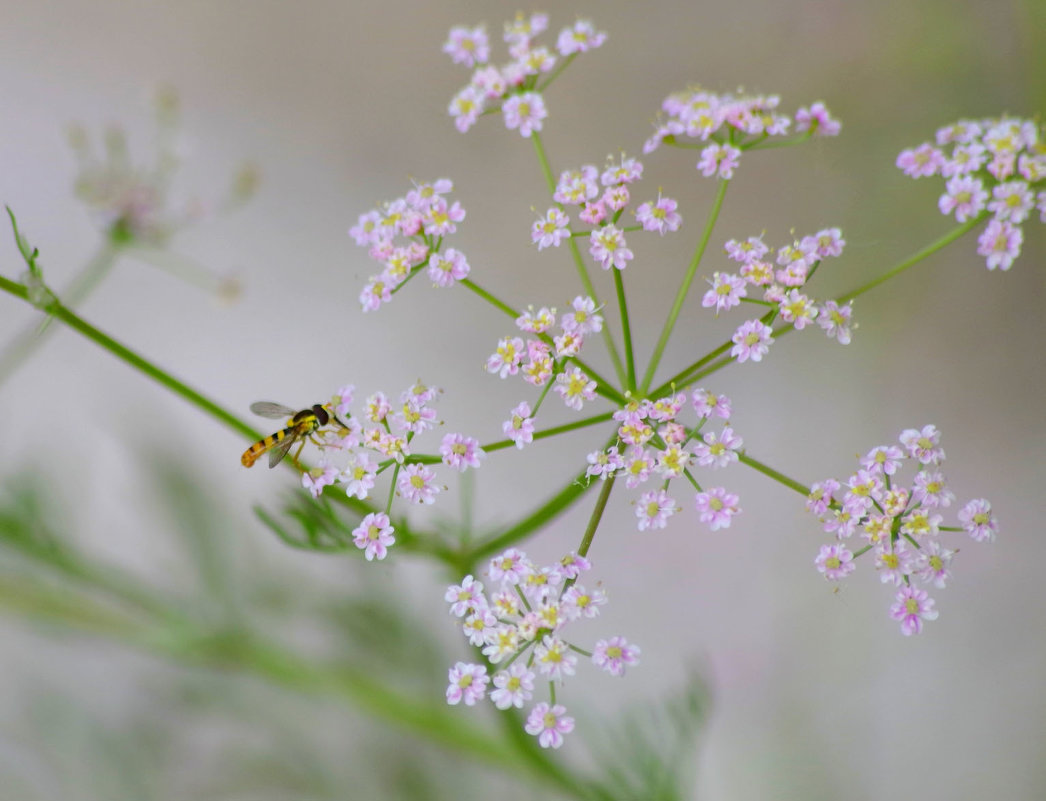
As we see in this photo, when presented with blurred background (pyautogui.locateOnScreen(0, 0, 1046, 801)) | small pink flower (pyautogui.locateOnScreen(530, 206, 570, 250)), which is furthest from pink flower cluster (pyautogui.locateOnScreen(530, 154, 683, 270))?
blurred background (pyautogui.locateOnScreen(0, 0, 1046, 801))

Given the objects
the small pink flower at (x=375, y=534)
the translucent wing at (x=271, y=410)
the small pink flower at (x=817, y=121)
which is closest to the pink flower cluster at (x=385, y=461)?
the small pink flower at (x=375, y=534)

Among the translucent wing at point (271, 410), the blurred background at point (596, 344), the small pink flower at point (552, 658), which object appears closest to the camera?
the small pink flower at point (552, 658)

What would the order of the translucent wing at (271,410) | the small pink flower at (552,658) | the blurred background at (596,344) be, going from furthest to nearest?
the blurred background at (596,344)
the translucent wing at (271,410)
the small pink flower at (552,658)

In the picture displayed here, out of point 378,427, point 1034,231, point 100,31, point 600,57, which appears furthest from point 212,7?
point 1034,231

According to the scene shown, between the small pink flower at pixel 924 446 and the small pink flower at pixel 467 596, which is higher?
the small pink flower at pixel 924 446

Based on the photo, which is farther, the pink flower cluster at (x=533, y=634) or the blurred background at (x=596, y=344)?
the blurred background at (x=596, y=344)

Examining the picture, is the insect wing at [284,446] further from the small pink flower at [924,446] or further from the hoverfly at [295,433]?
the small pink flower at [924,446]

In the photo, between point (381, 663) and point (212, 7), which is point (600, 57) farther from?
point (381, 663)

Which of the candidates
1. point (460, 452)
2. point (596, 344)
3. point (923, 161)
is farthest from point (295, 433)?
point (596, 344)

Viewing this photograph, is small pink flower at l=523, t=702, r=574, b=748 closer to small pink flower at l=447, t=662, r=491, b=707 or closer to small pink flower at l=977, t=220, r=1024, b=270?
small pink flower at l=447, t=662, r=491, b=707

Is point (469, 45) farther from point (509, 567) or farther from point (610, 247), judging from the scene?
point (509, 567)
